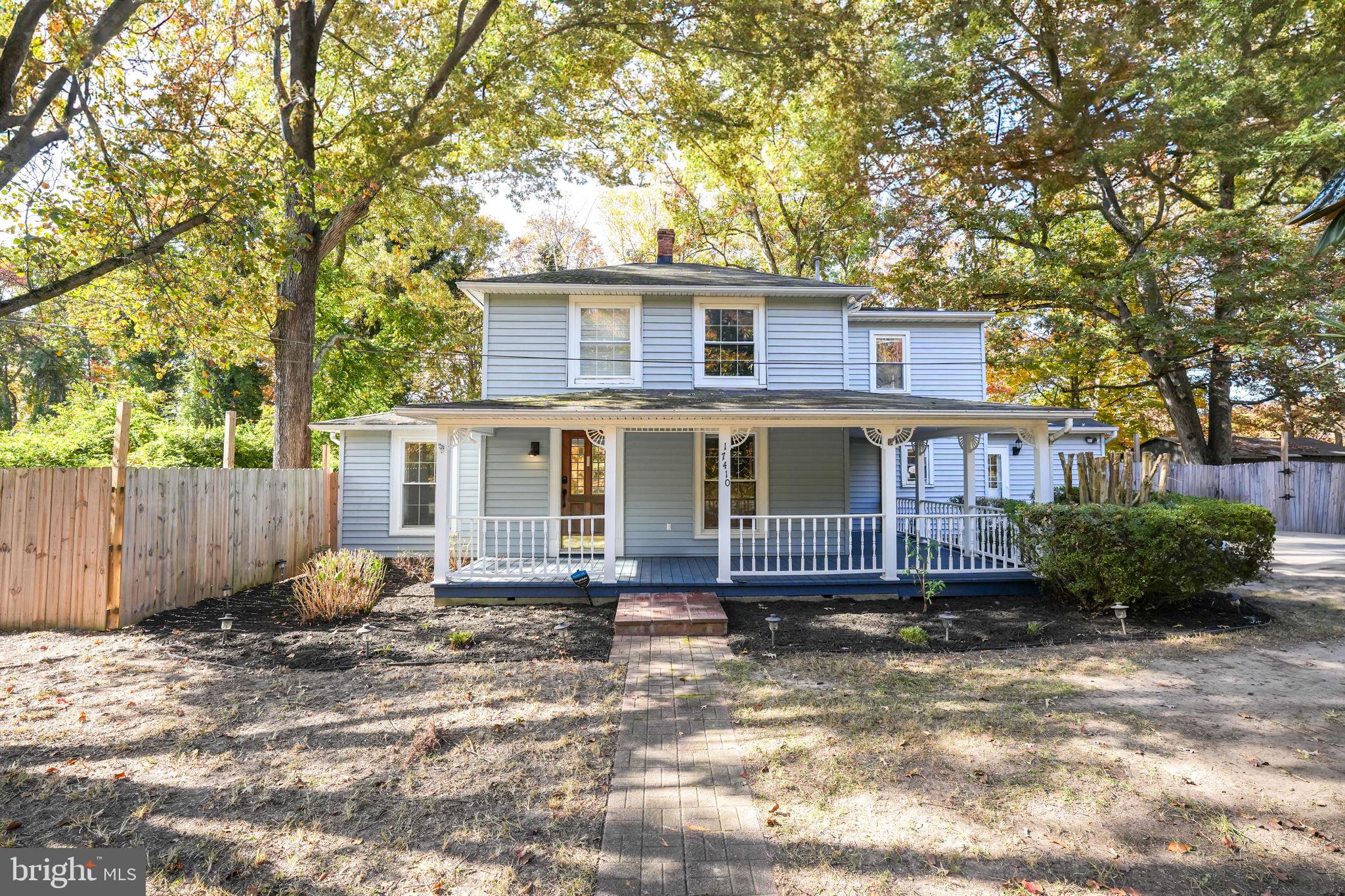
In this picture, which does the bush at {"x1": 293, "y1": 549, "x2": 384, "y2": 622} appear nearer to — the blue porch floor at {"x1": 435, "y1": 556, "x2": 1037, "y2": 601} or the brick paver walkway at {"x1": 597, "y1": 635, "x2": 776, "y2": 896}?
the blue porch floor at {"x1": 435, "y1": 556, "x2": 1037, "y2": 601}

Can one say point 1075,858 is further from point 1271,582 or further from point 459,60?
point 459,60

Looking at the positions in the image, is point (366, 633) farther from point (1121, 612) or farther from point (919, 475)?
point (919, 475)

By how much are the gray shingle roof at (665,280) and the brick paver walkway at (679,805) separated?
308 inches

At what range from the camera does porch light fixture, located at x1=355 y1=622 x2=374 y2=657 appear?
7.17 metres

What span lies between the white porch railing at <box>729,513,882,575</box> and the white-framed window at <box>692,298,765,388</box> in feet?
8.76

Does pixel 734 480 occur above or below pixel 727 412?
below

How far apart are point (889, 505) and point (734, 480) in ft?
10.3

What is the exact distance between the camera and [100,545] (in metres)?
7.12

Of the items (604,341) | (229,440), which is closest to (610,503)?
(604,341)

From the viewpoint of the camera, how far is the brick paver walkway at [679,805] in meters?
2.84

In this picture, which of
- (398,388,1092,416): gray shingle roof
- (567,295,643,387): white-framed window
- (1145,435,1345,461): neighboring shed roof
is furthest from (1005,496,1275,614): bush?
(1145,435,1345,461): neighboring shed roof

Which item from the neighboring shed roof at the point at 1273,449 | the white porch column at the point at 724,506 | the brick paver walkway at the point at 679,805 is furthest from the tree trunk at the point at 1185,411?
the brick paver walkway at the point at 679,805

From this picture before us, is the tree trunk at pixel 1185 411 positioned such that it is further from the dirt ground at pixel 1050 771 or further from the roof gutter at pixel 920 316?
the dirt ground at pixel 1050 771

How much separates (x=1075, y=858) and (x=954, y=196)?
21198 millimetres
